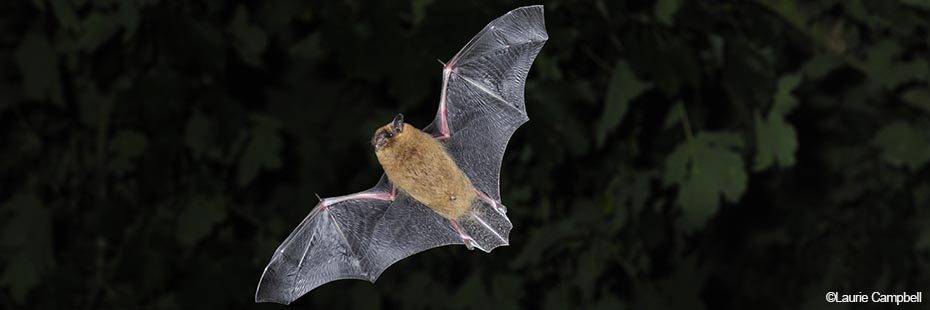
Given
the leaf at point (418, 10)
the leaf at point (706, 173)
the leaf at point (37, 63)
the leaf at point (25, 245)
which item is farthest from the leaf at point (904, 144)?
the leaf at point (25, 245)

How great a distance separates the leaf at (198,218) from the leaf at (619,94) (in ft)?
4.80

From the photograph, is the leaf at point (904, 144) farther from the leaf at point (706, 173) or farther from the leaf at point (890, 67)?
the leaf at point (706, 173)

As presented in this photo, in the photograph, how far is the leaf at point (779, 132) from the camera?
3447 mm

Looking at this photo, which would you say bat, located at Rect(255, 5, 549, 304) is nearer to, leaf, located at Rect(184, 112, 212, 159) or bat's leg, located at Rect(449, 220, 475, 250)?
bat's leg, located at Rect(449, 220, 475, 250)

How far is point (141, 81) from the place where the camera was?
347 cm

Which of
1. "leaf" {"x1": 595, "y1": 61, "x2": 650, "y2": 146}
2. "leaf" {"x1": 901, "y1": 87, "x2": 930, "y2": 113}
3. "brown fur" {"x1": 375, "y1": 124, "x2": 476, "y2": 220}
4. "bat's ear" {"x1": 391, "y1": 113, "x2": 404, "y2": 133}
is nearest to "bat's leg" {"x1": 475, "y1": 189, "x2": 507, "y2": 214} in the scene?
"brown fur" {"x1": 375, "y1": 124, "x2": 476, "y2": 220}

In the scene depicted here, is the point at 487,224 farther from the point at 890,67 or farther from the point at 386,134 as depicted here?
the point at 890,67

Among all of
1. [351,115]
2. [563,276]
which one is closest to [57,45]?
[351,115]

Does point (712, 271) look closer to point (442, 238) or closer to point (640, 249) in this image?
point (640, 249)

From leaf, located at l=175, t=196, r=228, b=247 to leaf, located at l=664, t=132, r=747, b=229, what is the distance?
1607 mm

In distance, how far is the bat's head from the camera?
1.65 m

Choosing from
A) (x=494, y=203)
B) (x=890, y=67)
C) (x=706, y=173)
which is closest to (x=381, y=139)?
(x=494, y=203)

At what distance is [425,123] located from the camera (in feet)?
12.5

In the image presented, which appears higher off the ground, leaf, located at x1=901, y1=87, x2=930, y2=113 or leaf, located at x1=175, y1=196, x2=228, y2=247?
leaf, located at x1=175, y1=196, x2=228, y2=247
